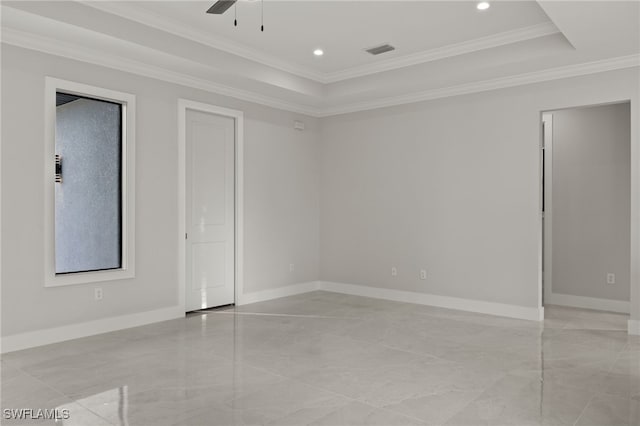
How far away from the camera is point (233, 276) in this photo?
19.9 feet

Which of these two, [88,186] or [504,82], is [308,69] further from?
[88,186]

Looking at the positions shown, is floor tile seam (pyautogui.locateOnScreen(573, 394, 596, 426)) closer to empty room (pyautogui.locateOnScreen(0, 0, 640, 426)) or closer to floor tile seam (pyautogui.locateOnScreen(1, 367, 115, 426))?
empty room (pyautogui.locateOnScreen(0, 0, 640, 426))

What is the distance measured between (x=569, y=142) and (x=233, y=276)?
471 centimetres

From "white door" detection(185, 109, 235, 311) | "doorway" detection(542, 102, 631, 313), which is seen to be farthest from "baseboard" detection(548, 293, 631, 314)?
"white door" detection(185, 109, 235, 311)

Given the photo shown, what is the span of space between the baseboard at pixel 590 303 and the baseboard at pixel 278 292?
11.0ft

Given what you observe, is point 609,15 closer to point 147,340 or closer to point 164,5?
point 164,5

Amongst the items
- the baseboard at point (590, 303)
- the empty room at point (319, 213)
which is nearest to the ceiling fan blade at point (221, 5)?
the empty room at point (319, 213)

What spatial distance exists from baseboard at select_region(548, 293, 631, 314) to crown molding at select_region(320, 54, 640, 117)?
2.78 meters

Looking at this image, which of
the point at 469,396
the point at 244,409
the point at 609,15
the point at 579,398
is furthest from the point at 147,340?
the point at 609,15

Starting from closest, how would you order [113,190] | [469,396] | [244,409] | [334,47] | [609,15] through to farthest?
[244,409] < [469,396] < [609,15] < [113,190] < [334,47]

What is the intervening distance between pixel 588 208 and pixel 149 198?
5.33 meters

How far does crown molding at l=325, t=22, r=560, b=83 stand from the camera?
4629 millimetres

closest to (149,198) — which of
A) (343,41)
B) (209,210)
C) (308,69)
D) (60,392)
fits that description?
(209,210)

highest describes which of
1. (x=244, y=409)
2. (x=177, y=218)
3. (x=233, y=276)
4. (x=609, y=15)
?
(x=609, y=15)
